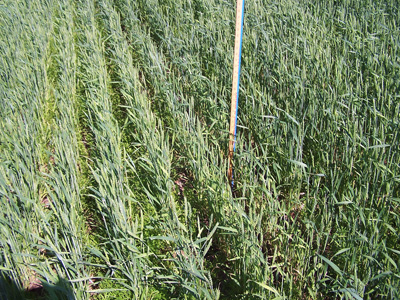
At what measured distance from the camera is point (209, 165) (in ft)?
8.81

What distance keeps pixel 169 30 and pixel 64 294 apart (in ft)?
10.3

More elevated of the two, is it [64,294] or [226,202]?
[226,202]

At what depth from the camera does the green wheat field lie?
1.91m

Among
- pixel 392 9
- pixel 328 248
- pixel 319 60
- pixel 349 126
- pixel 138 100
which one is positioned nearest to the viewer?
pixel 328 248

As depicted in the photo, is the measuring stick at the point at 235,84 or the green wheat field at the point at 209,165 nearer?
the green wheat field at the point at 209,165

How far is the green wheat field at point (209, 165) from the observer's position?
191 centimetres

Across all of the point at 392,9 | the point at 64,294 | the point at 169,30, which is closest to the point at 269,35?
the point at 169,30

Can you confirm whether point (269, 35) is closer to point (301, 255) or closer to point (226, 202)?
point (226, 202)

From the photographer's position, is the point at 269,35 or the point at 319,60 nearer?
the point at 319,60

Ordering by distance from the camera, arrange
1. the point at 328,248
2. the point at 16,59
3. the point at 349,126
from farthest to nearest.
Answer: the point at 16,59 → the point at 349,126 → the point at 328,248

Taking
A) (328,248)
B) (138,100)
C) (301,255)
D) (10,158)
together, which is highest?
(138,100)

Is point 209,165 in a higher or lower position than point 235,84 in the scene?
lower

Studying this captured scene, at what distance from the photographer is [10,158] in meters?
2.56

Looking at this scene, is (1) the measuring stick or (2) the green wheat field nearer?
(2) the green wheat field
